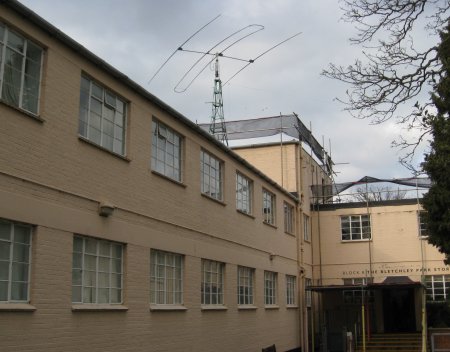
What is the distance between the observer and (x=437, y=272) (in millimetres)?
28688

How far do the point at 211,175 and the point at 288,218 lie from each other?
Answer: 375 inches

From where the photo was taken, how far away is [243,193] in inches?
857

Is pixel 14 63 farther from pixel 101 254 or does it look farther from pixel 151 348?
pixel 151 348

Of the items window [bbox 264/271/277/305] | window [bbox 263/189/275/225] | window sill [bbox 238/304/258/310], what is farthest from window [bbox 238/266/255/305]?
window [bbox 263/189/275/225]

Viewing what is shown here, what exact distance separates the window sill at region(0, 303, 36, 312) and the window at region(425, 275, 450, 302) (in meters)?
22.7

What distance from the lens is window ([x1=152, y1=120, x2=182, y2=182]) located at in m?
15.2

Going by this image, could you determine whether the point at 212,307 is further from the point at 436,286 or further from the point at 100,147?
Result: the point at 436,286

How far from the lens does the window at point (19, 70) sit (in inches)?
401

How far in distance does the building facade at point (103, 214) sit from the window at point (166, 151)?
0.05 meters

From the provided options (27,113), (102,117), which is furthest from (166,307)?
(27,113)

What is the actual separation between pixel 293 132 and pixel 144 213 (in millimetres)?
17470

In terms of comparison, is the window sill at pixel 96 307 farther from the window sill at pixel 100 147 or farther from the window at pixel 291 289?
the window at pixel 291 289

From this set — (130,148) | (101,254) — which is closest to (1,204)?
(101,254)

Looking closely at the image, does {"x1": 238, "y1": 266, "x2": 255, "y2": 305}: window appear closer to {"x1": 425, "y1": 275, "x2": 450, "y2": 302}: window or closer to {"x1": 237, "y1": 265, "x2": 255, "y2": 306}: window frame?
{"x1": 237, "y1": 265, "x2": 255, "y2": 306}: window frame
